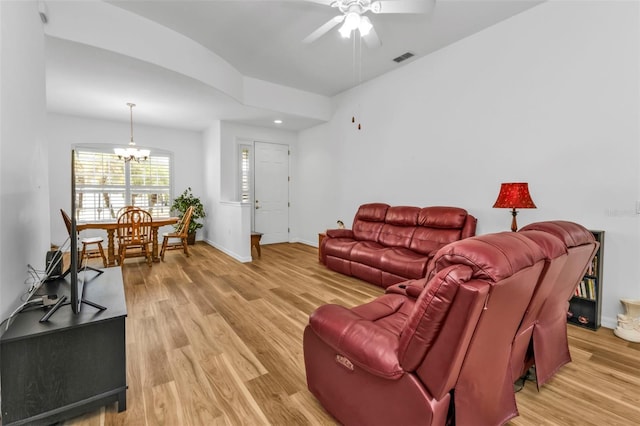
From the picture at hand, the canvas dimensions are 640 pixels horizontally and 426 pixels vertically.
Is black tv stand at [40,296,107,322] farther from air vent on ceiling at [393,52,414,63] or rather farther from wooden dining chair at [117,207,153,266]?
air vent on ceiling at [393,52,414,63]

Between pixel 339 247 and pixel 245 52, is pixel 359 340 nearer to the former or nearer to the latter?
pixel 339 247

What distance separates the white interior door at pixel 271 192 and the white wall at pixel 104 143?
1674mm

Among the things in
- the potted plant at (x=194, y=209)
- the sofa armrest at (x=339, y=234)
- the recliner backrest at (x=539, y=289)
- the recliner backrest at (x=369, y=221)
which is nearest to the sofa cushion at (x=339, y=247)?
the sofa armrest at (x=339, y=234)

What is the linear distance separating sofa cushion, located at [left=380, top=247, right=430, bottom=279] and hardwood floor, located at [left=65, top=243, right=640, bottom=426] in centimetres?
40

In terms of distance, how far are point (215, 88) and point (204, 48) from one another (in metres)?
0.52

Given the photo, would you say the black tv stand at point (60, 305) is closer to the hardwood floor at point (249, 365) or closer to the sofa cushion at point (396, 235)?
the hardwood floor at point (249, 365)

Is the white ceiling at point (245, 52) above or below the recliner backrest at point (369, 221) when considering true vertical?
above

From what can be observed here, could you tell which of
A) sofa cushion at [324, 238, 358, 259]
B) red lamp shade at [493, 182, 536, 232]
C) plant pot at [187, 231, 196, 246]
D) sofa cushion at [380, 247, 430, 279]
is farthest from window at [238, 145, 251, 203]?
red lamp shade at [493, 182, 536, 232]

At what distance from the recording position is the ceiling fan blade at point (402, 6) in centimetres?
228

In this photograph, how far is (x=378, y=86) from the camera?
4.84 meters

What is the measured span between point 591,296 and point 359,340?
271cm

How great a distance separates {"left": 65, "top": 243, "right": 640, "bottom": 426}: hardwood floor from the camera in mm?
1575

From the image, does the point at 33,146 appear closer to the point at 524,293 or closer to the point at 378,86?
the point at 524,293

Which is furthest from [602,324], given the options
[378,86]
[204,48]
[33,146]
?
[204,48]
